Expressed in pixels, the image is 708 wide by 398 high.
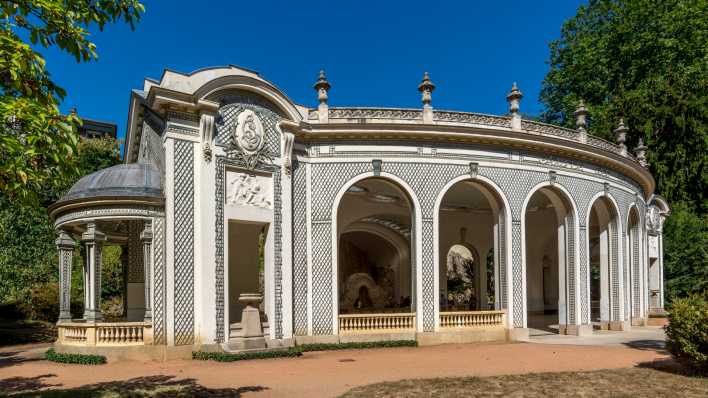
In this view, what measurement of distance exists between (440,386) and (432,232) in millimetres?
8116

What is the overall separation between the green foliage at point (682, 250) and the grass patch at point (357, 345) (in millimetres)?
18436

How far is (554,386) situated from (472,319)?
26.4ft

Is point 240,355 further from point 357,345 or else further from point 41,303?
point 41,303

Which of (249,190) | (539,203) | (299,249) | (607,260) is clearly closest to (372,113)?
(249,190)

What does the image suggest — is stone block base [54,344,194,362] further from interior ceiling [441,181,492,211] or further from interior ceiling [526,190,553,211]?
interior ceiling [526,190,553,211]

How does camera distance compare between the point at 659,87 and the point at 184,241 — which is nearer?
the point at 184,241

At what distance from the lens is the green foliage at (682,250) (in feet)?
92.4

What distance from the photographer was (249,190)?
51.2 ft

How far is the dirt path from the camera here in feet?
34.5

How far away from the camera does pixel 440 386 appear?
10.1 metres

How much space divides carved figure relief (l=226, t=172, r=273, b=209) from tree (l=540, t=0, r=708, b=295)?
22.3 meters

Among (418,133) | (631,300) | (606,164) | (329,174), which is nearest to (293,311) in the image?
(329,174)

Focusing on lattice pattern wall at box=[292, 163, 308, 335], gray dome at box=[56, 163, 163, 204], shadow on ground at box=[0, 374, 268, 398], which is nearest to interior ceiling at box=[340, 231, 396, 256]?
lattice pattern wall at box=[292, 163, 308, 335]

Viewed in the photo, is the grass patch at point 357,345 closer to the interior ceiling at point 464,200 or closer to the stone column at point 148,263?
the stone column at point 148,263
